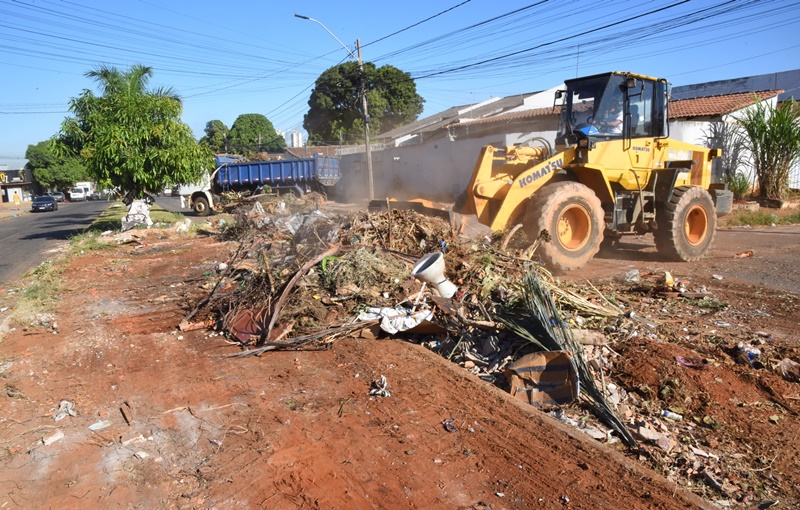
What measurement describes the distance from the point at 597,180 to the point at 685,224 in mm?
2181

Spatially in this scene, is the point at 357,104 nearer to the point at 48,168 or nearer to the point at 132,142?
the point at 132,142

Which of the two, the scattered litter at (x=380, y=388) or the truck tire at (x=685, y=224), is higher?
the truck tire at (x=685, y=224)

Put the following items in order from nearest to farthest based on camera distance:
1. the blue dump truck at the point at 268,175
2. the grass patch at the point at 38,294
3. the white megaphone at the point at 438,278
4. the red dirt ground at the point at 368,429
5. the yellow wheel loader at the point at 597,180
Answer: the red dirt ground at the point at 368,429
the white megaphone at the point at 438,278
the grass patch at the point at 38,294
the yellow wheel loader at the point at 597,180
the blue dump truck at the point at 268,175

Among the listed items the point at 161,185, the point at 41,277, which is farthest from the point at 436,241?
the point at 161,185

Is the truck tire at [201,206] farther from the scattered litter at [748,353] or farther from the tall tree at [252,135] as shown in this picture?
the tall tree at [252,135]

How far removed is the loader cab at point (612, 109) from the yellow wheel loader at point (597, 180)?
2 cm

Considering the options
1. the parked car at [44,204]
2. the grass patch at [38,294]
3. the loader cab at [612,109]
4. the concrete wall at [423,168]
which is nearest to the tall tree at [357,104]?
the concrete wall at [423,168]

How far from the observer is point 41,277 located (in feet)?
34.7

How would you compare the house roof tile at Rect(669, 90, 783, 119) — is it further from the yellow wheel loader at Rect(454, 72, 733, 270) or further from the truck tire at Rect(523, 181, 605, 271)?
the truck tire at Rect(523, 181, 605, 271)

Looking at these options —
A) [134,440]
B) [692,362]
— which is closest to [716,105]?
[692,362]

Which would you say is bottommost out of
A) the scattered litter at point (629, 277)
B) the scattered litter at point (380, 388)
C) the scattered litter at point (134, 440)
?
the scattered litter at point (134, 440)

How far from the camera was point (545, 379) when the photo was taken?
4.64 m

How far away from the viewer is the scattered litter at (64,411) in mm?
4641

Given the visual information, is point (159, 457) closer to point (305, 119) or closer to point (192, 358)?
point (192, 358)
